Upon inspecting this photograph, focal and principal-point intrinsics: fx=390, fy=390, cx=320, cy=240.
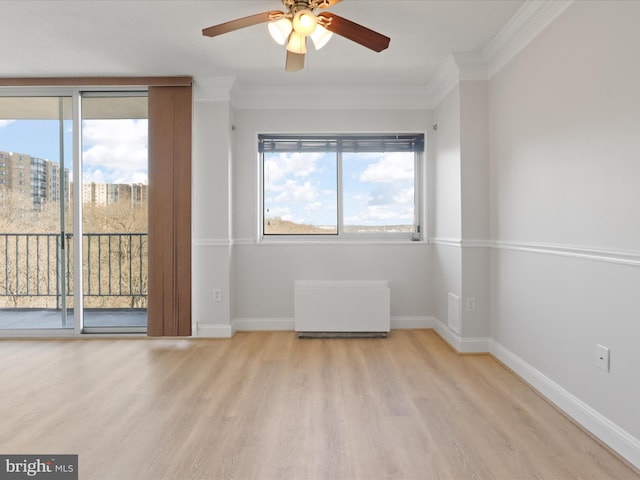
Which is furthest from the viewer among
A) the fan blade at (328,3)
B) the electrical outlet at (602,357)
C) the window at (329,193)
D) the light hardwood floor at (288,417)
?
the window at (329,193)

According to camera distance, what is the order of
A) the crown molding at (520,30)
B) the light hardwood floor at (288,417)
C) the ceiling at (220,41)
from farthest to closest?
the ceiling at (220,41) → the crown molding at (520,30) → the light hardwood floor at (288,417)

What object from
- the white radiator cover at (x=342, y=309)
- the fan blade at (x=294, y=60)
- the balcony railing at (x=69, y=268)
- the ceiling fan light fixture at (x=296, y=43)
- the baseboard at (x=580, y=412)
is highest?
the ceiling fan light fixture at (x=296, y=43)

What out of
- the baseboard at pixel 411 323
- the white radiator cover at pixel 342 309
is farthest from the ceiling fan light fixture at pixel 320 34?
the baseboard at pixel 411 323

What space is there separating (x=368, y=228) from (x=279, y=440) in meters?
2.69

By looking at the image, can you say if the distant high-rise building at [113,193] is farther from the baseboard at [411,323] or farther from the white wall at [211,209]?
the baseboard at [411,323]

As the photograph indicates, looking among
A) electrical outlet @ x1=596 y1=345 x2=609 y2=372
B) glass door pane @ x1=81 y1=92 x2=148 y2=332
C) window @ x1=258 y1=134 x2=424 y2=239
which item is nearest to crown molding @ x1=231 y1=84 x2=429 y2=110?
window @ x1=258 y1=134 x2=424 y2=239

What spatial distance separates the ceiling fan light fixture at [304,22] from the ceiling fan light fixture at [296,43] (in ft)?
0.15

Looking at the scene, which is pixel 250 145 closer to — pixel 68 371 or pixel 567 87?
pixel 68 371

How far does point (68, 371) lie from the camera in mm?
2947

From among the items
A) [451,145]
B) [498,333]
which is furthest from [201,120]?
[498,333]

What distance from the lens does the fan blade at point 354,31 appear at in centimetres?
207

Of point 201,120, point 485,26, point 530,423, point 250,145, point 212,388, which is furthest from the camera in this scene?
point 250,145

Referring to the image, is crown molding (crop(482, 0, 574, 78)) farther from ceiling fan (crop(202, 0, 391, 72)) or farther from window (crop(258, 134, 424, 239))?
window (crop(258, 134, 424, 239))

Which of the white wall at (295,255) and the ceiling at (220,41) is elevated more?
the ceiling at (220,41)
